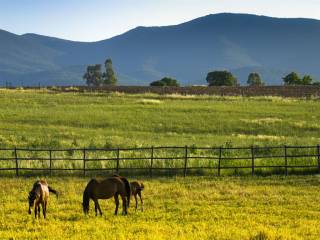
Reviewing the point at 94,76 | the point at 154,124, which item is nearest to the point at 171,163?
the point at 154,124

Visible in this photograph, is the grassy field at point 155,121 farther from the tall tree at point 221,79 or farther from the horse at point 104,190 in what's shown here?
the tall tree at point 221,79

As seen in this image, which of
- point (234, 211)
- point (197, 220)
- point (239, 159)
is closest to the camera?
point (197, 220)

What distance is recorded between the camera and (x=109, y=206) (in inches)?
749

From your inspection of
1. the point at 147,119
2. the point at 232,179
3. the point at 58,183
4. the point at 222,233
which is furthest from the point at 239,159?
the point at 147,119

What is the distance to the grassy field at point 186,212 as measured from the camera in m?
14.7

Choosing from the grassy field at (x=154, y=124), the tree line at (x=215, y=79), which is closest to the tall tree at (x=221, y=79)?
the tree line at (x=215, y=79)

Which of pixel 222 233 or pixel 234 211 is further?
pixel 234 211

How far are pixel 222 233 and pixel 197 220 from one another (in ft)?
7.03

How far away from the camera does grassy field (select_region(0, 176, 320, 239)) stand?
14.7 meters

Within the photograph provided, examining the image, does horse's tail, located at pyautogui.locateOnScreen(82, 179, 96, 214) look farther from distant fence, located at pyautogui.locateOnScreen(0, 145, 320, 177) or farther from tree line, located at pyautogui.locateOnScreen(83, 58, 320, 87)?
tree line, located at pyautogui.locateOnScreen(83, 58, 320, 87)

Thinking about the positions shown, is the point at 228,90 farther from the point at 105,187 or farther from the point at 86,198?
the point at 86,198

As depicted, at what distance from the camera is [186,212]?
17.9 meters

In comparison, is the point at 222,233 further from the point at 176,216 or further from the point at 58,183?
the point at 58,183

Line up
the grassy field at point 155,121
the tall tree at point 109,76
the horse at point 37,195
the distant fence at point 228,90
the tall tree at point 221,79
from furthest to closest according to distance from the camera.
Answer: the tall tree at point 109,76
the tall tree at point 221,79
the distant fence at point 228,90
the grassy field at point 155,121
the horse at point 37,195
